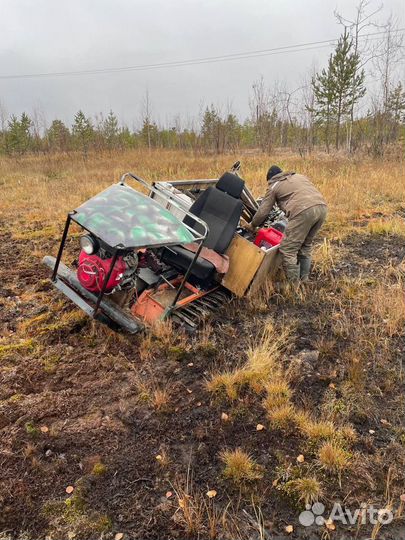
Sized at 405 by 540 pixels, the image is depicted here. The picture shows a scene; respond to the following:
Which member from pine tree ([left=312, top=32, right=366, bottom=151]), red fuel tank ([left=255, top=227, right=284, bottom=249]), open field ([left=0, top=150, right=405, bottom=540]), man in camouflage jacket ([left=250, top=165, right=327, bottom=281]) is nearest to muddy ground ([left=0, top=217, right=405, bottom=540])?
open field ([left=0, top=150, right=405, bottom=540])

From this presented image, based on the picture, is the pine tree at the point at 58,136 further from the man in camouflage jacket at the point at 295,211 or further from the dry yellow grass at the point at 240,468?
the dry yellow grass at the point at 240,468

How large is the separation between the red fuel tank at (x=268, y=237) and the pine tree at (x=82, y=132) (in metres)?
23.9

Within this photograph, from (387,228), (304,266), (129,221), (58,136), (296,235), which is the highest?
(58,136)

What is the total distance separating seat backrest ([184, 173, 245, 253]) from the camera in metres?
5.05

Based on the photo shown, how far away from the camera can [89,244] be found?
13.1 feet

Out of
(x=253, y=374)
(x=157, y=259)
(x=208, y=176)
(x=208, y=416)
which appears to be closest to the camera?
(x=208, y=416)

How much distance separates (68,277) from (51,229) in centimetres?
427

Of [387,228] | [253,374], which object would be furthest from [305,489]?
[387,228]

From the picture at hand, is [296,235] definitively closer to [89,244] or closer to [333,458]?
[89,244]

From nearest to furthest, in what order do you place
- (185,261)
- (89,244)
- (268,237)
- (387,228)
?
1. (89,244)
2. (185,261)
3. (268,237)
4. (387,228)

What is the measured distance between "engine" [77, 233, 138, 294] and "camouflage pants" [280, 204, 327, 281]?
2134mm

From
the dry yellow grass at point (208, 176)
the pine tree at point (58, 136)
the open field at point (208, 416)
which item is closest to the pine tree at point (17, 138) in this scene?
the pine tree at point (58, 136)

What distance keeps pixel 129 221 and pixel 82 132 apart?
25.9 meters

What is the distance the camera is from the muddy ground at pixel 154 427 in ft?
8.07
